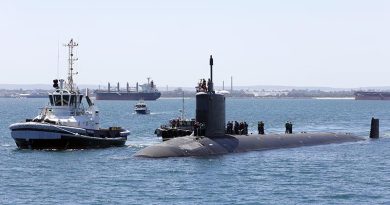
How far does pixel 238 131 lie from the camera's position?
2495 inches

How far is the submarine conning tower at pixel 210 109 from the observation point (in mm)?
55250

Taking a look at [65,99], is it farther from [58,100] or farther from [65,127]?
[65,127]

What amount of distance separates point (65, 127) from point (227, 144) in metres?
12.7

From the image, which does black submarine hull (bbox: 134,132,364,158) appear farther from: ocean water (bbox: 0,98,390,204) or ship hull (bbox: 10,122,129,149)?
ship hull (bbox: 10,122,129,149)

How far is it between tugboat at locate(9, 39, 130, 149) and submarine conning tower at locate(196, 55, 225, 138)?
35.6 feet

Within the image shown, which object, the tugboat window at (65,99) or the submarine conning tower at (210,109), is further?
the tugboat window at (65,99)

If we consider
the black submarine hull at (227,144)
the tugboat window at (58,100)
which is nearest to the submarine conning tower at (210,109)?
the black submarine hull at (227,144)

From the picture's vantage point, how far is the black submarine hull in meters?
51.8

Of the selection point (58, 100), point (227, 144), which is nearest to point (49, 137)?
point (58, 100)

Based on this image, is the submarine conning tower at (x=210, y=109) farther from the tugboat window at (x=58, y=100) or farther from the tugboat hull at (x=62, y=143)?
the tugboat window at (x=58, y=100)

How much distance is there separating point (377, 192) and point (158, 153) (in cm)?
1583

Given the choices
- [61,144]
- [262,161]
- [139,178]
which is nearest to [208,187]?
[139,178]

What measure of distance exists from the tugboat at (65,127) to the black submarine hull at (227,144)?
9800mm

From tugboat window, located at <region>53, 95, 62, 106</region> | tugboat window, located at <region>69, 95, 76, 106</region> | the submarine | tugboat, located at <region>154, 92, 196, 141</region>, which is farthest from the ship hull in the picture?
tugboat, located at <region>154, 92, 196, 141</region>
